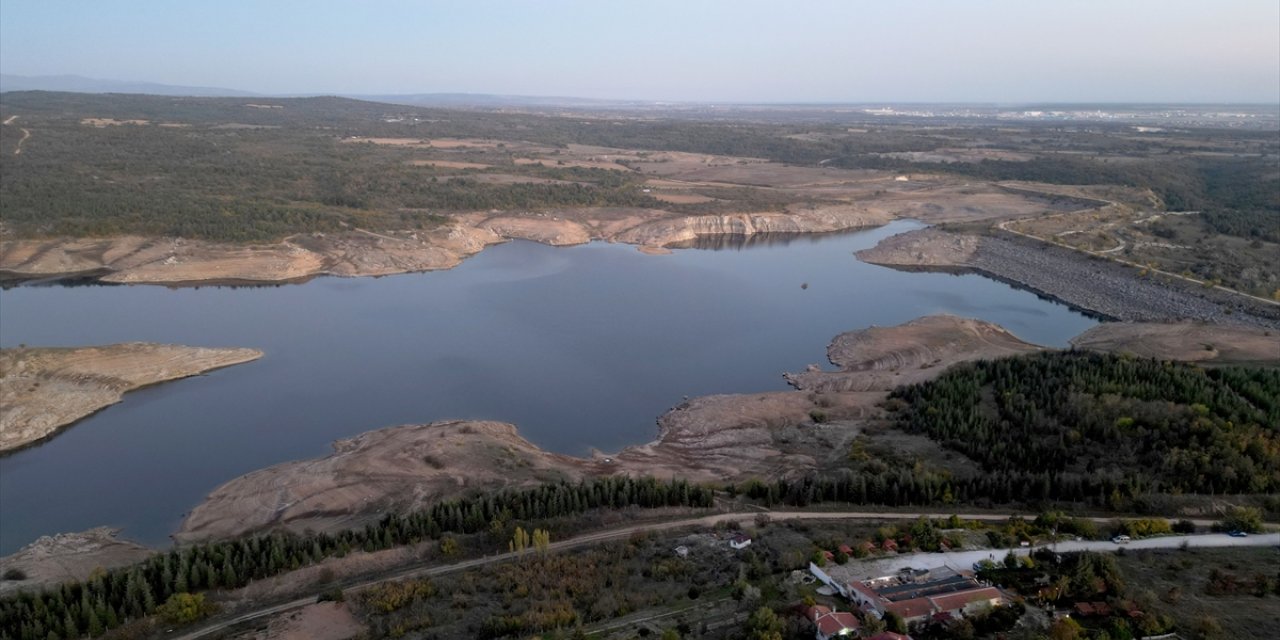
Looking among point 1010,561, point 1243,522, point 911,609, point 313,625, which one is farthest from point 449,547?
point 1243,522

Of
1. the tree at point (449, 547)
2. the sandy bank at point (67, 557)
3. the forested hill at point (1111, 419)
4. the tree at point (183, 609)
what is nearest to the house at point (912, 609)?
the forested hill at point (1111, 419)

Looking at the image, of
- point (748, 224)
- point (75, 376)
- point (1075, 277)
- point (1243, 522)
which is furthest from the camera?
point (748, 224)

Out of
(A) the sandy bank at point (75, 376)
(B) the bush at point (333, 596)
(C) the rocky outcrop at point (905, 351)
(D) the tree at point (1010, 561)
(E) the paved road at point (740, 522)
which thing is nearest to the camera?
(E) the paved road at point (740, 522)

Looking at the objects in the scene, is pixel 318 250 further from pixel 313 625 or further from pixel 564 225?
pixel 313 625

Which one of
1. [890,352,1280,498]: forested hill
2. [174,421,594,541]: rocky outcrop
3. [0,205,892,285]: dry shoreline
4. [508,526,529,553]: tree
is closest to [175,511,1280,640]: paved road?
[508,526,529,553]: tree

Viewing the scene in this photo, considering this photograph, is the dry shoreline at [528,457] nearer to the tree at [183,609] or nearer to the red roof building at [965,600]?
the tree at [183,609]

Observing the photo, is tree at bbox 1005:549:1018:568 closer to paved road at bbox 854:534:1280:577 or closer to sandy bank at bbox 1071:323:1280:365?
paved road at bbox 854:534:1280:577
